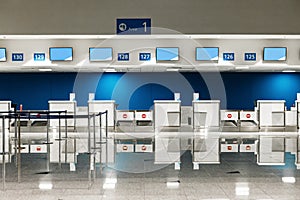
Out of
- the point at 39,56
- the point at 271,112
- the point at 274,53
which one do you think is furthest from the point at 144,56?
the point at 271,112

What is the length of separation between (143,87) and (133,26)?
1015 cm

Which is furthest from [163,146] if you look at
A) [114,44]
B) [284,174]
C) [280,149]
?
[114,44]

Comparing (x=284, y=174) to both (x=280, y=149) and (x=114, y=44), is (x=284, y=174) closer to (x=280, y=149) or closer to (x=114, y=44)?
(x=280, y=149)

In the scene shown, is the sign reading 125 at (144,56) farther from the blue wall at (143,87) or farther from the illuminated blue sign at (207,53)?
the blue wall at (143,87)

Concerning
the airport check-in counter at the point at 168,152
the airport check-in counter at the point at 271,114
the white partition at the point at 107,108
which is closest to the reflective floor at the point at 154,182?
the airport check-in counter at the point at 168,152

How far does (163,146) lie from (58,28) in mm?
4183

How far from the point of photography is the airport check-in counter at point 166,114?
15.3m

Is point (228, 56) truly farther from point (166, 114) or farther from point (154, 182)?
point (154, 182)

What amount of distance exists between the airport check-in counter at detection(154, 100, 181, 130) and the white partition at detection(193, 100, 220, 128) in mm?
593

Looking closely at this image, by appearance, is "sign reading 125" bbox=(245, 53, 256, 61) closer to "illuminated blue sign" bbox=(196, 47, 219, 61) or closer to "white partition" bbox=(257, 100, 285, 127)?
"illuminated blue sign" bbox=(196, 47, 219, 61)

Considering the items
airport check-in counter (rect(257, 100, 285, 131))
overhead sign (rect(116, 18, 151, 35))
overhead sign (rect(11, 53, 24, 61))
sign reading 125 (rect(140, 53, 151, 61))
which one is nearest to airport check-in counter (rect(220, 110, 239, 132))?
airport check-in counter (rect(257, 100, 285, 131))

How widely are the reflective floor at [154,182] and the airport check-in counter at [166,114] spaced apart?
7138 mm

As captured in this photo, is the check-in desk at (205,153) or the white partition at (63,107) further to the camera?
the white partition at (63,107)

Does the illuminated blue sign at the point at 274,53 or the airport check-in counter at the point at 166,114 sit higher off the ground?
the illuminated blue sign at the point at 274,53
